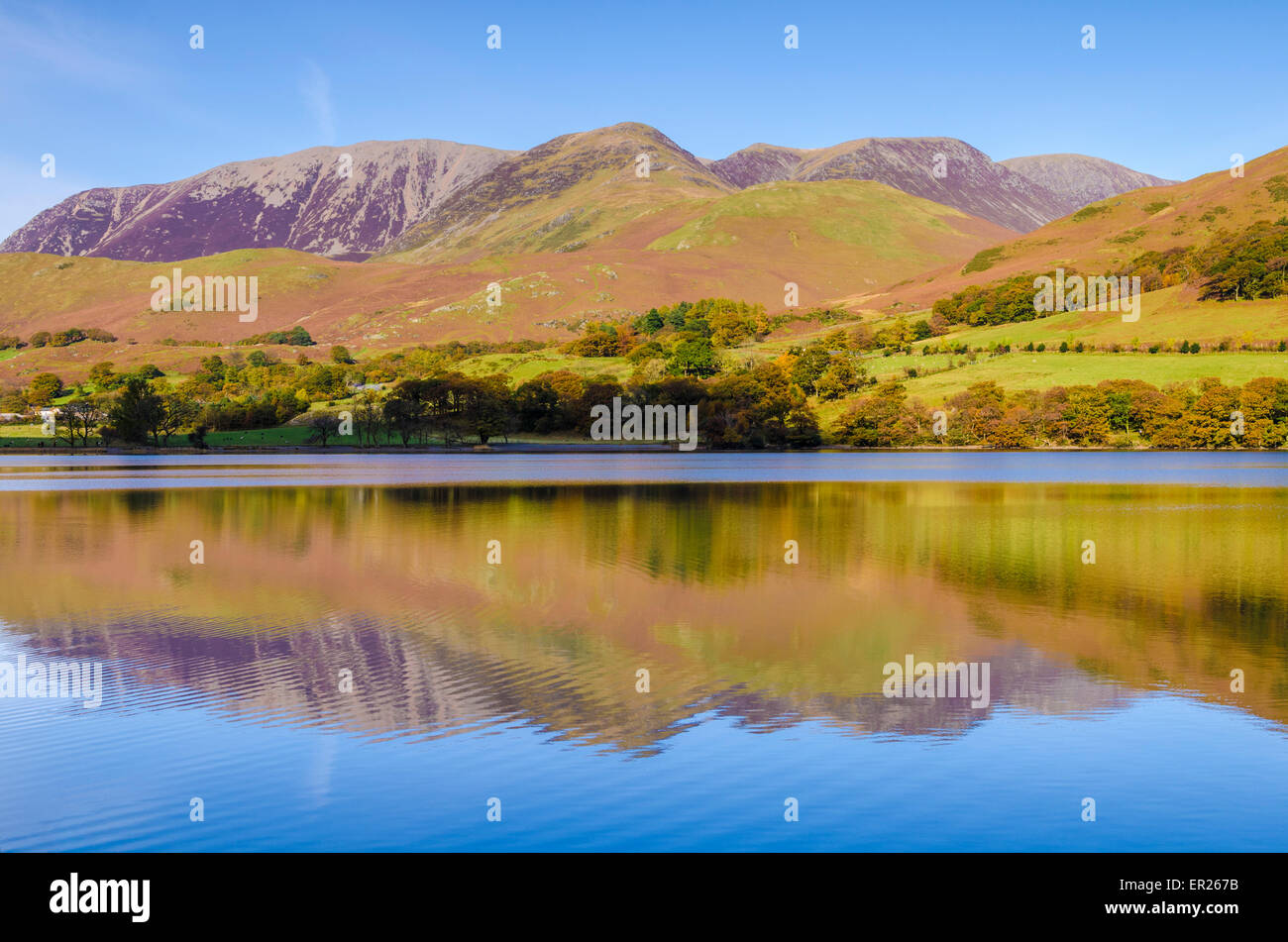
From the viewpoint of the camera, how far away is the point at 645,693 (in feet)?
51.9

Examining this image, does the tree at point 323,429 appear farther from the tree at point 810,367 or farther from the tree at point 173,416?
the tree at point 810,367

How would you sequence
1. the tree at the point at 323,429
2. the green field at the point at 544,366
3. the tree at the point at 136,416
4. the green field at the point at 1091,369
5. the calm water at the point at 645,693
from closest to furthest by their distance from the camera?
the calm water at the point at 645,693 → the green field at the point at 1091,369 → the tree at the point at 136,416 → the tree at the point at 323,429 → the green field at the point at 544,366

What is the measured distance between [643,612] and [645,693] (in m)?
6.79

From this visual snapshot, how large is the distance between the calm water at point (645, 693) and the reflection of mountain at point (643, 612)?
Result: 0.11m

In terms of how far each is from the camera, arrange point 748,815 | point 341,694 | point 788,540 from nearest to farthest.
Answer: point 748,815 → point 341,694 → point 788,540

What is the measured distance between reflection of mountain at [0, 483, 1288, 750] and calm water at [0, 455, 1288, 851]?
111 mm

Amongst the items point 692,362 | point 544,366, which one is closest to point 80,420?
point 544,366

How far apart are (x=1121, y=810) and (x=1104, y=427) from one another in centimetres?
13046

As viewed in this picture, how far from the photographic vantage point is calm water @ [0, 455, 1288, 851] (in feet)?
35.8

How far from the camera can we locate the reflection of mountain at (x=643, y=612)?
15523 millimetres

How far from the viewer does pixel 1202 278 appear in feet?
573

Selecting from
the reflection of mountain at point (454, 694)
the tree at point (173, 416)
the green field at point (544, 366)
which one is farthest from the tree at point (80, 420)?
the reflection of mountain at point (454, 694)
